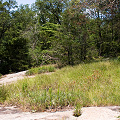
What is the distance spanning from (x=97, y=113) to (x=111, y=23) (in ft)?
36.8

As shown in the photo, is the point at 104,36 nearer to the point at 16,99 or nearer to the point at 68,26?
the point at 68,26

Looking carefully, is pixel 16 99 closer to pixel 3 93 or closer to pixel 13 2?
pixel 3 93

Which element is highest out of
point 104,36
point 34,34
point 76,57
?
point 34,34

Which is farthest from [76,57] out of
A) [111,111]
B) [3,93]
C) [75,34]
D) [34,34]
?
[34,34]

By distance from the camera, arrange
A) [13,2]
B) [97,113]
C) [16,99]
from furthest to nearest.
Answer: [13,2] < [16,99] < [97,113]

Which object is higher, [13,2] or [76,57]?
[13,2]

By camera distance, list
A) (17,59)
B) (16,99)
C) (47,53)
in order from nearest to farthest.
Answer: (16,99) → (47,53) → (17,59)

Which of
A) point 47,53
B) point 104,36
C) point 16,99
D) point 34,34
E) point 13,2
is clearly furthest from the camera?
point 34,34

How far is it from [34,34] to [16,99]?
1947 cm

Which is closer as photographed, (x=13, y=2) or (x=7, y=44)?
(x=7, y=44)

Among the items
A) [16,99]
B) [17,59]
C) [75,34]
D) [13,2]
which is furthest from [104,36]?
[13,2]

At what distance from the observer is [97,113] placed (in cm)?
300

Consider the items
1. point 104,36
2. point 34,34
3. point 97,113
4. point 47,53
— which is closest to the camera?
point 97,113

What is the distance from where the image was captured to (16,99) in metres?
4.30
